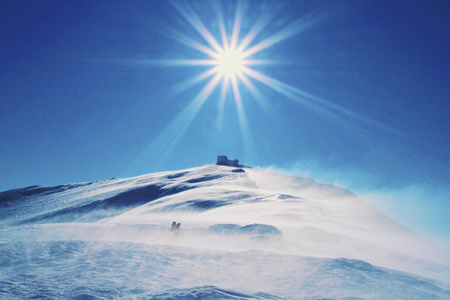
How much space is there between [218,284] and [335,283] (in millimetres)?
3658

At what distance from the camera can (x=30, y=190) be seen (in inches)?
3292

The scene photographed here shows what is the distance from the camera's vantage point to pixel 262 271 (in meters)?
9.30

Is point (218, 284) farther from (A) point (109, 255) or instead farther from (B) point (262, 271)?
(A) point (109, 255)

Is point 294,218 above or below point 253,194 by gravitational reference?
below

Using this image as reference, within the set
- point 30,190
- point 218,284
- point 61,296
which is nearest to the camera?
point 61,296

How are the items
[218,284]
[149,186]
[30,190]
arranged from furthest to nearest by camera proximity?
[30,190]
[149,186]
[218,284]

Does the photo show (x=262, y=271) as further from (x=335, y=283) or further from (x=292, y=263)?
(x=335, y=283)

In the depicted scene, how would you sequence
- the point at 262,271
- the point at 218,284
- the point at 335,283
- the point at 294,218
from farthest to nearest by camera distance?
the point at 294,218, the point at 262,271, the point at 335,283, the point at 218,284

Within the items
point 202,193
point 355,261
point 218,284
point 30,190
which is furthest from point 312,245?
point 30,190

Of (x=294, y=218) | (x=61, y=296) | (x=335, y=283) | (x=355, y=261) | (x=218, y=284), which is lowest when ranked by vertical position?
(x=61, y=296)

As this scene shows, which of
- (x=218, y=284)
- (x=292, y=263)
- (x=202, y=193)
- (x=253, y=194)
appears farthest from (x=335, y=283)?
(x=202, y=193)

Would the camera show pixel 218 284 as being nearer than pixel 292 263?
Yes

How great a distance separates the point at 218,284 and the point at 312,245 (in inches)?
341

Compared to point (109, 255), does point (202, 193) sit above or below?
above
